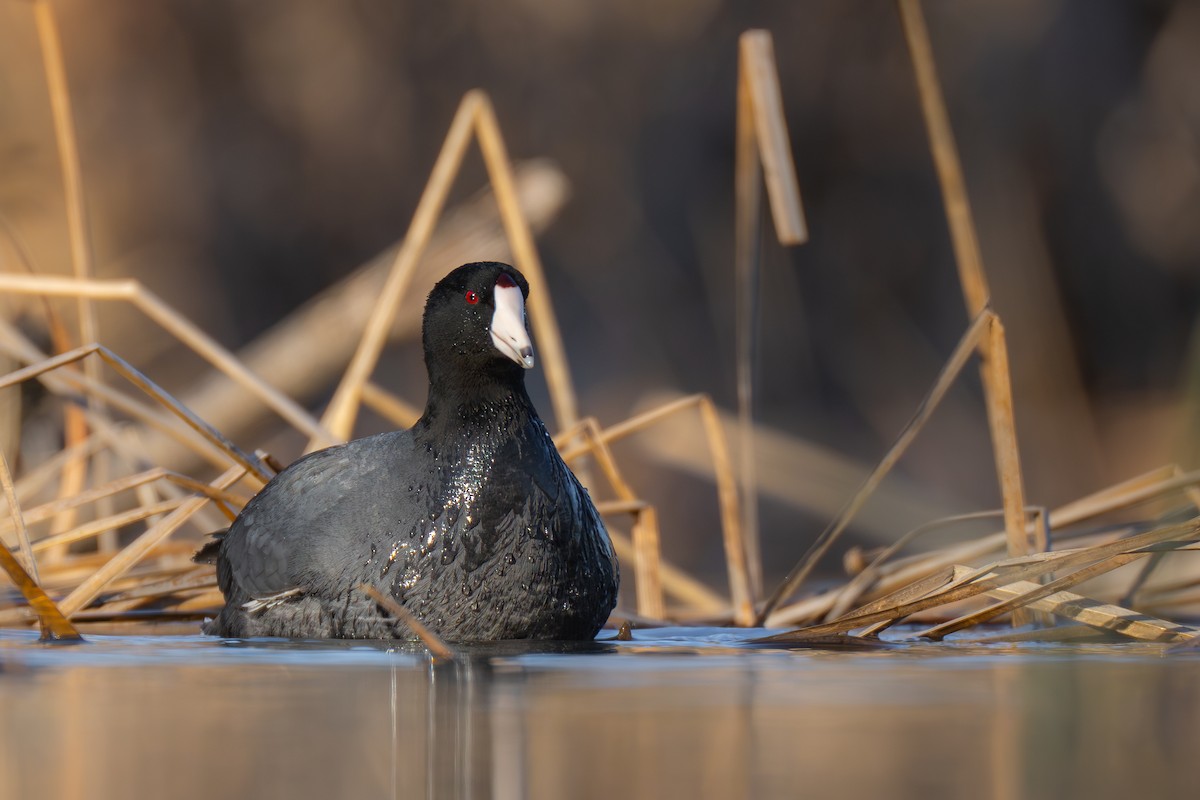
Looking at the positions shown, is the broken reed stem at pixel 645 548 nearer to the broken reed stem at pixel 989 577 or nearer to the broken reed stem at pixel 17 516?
the broken reed stem at pixel 989 577

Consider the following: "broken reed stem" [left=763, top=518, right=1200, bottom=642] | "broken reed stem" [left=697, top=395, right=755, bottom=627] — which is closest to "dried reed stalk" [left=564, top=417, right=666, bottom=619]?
"broken reed stem" [left=697, top=395, right=755, bottom=627]

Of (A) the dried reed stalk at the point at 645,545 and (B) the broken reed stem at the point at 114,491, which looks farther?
(A) the dried reed stalk at the point at 645,545

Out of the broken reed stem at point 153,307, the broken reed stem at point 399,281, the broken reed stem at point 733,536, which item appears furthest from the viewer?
the broken reed stem at point 399,281

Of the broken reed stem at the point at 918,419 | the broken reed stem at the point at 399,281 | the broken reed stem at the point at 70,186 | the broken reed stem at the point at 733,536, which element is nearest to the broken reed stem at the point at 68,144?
the broken reed stem at the point at 70,186

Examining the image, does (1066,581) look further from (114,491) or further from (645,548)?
(114,491)

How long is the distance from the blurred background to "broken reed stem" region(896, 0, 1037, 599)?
2.69 meters

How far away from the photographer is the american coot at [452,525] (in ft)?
12.2

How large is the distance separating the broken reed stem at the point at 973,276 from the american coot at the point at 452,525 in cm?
96

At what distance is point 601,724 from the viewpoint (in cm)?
250

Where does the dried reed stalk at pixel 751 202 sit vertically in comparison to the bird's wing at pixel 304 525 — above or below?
above

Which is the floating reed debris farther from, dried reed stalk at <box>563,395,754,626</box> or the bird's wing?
the bird's wing

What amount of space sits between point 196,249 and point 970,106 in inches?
144

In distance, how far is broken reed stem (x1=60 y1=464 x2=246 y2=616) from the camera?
3.97 metres

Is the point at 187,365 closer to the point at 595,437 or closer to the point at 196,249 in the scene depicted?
the point at 196,249
